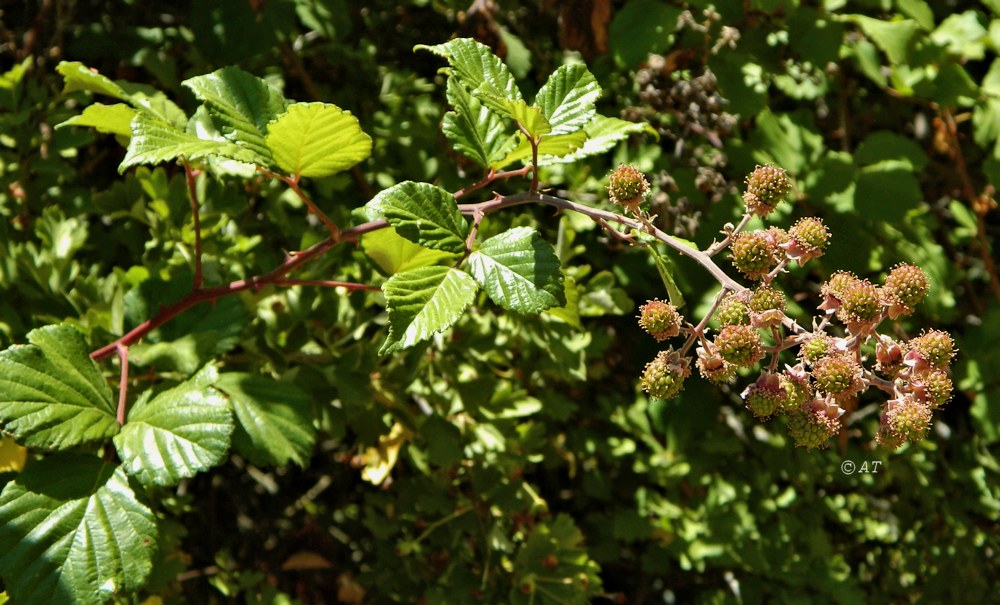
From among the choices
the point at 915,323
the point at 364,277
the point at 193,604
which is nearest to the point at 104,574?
the point at 364,277

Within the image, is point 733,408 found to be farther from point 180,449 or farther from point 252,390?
point 180,449

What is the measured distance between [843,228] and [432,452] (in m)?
1.02

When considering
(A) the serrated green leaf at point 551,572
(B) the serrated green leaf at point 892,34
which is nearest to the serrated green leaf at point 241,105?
(A) the serrated green leaf at point 551,572

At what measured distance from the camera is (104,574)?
45.8 inches

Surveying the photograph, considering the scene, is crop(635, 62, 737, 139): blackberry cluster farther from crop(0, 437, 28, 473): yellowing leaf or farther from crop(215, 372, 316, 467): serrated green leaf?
crop(0, 437, 28, 473): yellowing leaf

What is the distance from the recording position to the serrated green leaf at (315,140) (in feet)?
3.72

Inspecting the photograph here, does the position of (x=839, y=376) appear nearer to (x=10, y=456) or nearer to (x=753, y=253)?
(x=753, y=253)

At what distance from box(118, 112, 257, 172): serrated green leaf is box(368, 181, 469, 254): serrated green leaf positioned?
197 millimetres

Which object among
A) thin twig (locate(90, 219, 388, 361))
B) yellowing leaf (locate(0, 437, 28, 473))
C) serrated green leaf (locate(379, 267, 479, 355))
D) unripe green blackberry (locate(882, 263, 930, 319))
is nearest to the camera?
serrated green leaf (locate(379, 267, 479, 355))

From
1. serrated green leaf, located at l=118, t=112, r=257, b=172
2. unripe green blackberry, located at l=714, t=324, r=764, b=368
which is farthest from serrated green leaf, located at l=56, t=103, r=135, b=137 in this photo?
unripe green blackberry, located at l=714, t=324, r=764, b=368

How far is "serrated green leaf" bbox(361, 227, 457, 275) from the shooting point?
1325 mm

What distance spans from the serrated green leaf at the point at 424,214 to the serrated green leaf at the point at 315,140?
157mm

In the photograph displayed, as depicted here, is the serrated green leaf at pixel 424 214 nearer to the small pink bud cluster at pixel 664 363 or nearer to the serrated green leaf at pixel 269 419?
the small pink bud cluster at pixel 664 363

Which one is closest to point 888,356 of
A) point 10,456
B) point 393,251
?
point 393,251
